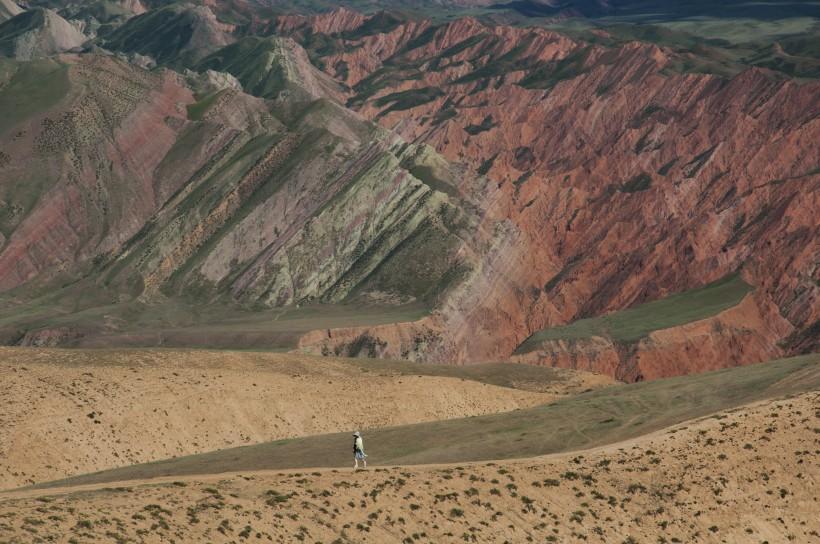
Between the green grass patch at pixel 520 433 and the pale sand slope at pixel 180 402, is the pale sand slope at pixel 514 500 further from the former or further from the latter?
the pale sand slope at pixel 180 402

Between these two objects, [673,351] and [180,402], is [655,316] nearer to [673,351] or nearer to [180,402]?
[673,351]

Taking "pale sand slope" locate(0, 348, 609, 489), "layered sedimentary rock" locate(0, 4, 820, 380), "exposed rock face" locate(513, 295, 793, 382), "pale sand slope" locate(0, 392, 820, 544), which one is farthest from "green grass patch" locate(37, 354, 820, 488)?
"layered sedimentary rock" locate(0, 4, 820, 380)

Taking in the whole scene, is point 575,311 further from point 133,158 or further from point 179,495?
point 179,495

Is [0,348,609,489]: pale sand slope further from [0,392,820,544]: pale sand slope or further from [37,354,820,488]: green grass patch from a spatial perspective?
[0,392,820,544]: pale sand slope

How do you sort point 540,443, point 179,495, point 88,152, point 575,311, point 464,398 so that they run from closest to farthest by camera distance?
point 179,495
point 540,443
point 464,398
point 575,311
point 88,152

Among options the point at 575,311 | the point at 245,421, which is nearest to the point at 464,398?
the point at 245,421

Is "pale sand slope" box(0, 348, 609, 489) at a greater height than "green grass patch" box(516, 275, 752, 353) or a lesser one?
lesser
